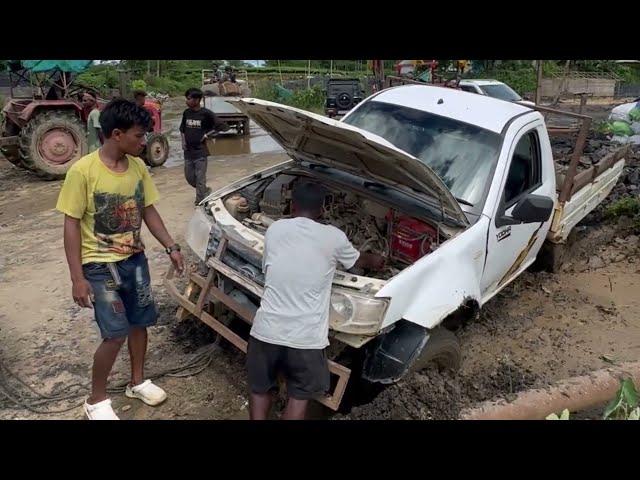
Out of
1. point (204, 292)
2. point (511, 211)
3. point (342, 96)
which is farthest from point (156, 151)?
point (342, 96)

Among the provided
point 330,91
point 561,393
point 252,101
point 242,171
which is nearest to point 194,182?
point 242,171

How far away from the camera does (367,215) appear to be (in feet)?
14.3

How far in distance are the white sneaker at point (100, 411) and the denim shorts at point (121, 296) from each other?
0.46 meters

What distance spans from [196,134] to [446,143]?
4309 mm

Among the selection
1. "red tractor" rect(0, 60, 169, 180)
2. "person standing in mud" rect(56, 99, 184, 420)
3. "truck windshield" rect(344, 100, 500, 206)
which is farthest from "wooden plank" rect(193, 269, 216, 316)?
"red tractor" rect(0, 60, 169, 180)

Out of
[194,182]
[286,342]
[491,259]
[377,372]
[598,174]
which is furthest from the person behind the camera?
[194,182]

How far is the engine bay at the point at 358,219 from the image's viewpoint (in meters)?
3.96

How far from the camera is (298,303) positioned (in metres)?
2.91

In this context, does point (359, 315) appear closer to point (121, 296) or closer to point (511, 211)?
point (121, 296)

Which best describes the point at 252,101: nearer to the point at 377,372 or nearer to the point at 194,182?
the point at 377,372

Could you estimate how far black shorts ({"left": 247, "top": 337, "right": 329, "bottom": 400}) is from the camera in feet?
9.66

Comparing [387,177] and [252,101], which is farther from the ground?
[252,101]

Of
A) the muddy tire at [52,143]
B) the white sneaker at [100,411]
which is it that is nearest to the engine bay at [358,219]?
the white sneaker at [100,411]

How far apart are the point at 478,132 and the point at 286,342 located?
7.75 feet
